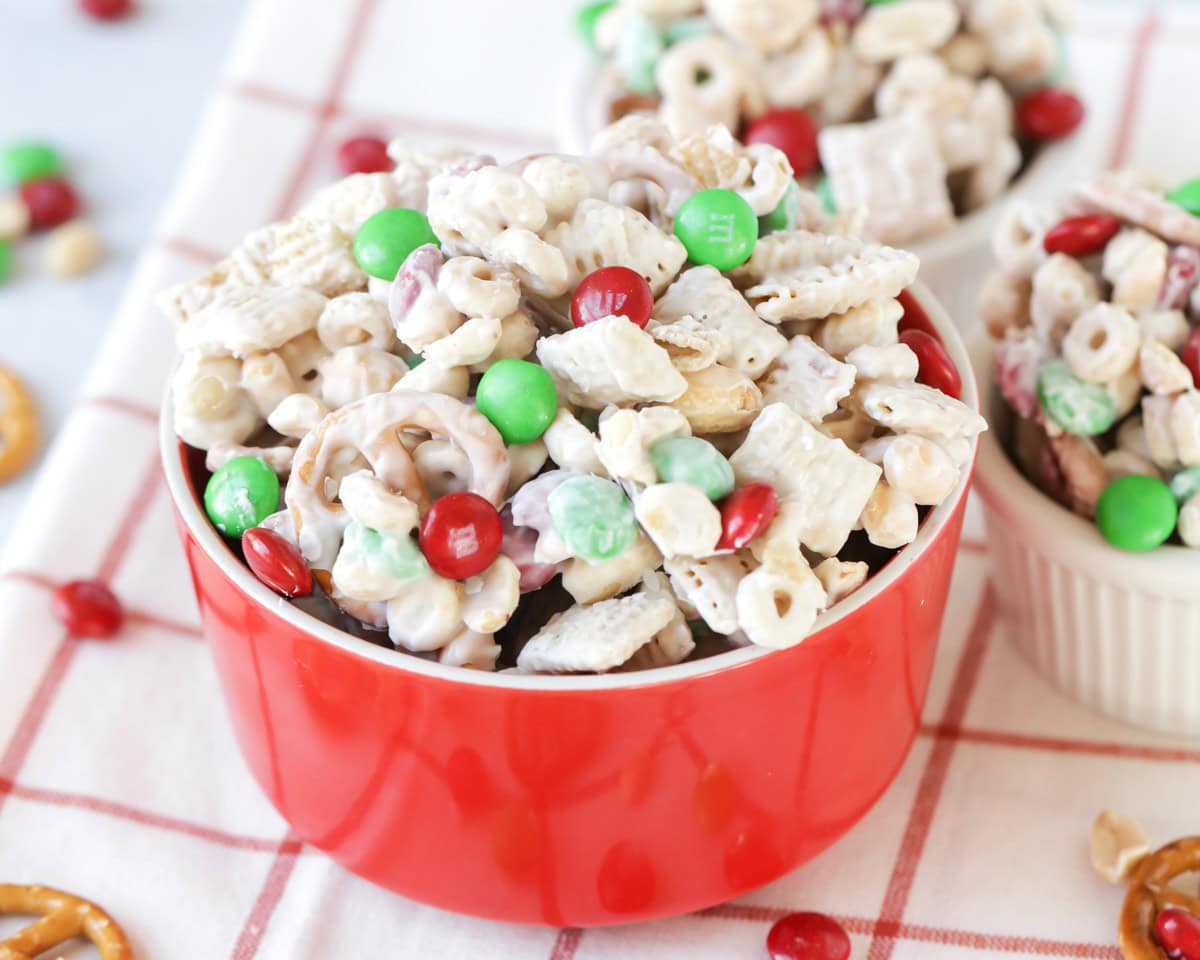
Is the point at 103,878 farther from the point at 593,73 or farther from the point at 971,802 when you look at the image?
the point at 593,73

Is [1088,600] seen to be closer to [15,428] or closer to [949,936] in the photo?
[949,936]

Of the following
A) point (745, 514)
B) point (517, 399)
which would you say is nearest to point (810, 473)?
point (745, 514)

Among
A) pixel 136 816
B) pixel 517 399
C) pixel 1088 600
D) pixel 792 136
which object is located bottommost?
pixel 136 816

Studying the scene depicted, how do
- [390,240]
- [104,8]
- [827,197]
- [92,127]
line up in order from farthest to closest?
[104,8], [92,127], [827,197], [390,240]

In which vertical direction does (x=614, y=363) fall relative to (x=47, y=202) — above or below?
above

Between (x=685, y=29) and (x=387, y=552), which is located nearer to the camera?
(x=387, y=552)
